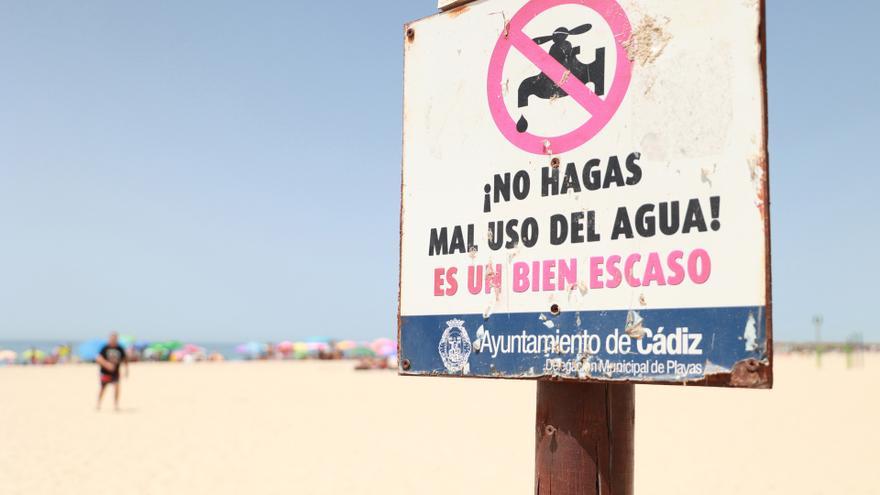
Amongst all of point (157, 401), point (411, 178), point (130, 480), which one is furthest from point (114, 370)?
point (411, 178)

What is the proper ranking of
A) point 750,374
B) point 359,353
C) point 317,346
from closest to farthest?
point 750,374, point 359,353, point 317,346

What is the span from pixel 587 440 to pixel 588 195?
614 millimetres

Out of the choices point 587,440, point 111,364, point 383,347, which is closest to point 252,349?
point 383,347

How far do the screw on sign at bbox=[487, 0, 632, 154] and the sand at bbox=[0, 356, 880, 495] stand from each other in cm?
575

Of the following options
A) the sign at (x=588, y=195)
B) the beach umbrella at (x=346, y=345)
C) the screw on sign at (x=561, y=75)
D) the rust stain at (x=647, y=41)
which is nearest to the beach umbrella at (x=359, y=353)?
the beach umbrella at (x=346, y=345)

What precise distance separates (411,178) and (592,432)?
87 cm

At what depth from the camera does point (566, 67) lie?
1903 millimetres

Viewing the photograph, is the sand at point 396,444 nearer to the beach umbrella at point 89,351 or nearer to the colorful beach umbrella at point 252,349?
the beach umbrella at point 89,351

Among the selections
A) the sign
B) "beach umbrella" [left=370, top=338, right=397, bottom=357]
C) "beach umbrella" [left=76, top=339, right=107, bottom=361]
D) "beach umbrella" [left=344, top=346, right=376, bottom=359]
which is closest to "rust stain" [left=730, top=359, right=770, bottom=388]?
the sign

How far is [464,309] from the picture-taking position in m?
1.98

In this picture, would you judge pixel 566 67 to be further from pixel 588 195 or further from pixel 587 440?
pixel 587 440

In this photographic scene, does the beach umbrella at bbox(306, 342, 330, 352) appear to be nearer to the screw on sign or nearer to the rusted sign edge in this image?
the screw on sign

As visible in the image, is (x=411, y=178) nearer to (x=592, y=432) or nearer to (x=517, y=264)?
(x=517, y=264)

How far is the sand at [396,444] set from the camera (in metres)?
7.46
